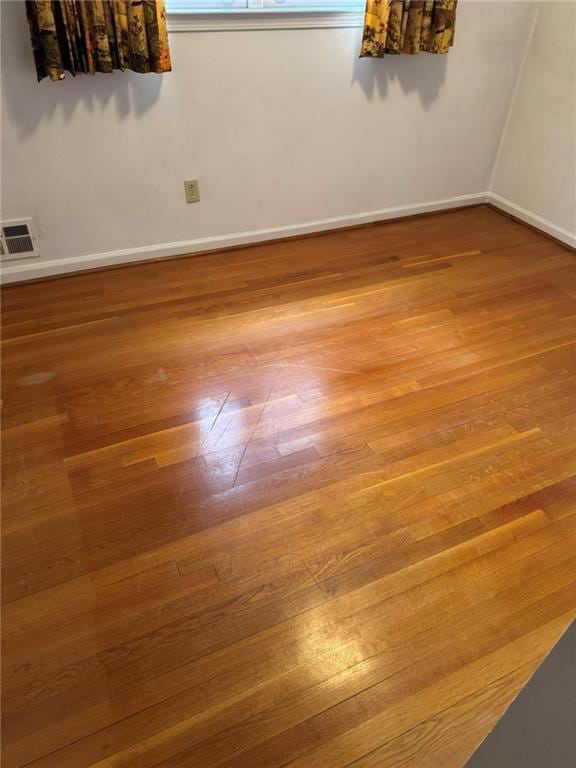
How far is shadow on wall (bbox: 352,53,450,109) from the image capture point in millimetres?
2598

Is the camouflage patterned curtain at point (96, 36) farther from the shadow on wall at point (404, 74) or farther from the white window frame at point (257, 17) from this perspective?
the shadow on wall at point (404, 74)

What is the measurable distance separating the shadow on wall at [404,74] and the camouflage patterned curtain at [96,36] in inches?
39.9

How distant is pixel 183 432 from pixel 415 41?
7.01 feet

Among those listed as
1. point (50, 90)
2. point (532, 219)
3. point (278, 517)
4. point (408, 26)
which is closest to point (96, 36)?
point (50, 90)

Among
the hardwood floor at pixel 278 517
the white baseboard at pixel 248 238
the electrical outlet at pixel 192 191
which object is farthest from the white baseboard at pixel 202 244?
the electrical outlet at pixel 192 191

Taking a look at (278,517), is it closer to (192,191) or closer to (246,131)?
(192,191)

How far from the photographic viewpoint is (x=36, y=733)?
111cm

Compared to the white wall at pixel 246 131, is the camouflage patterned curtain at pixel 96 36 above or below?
above

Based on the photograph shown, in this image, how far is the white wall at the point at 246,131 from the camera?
2.21 meters

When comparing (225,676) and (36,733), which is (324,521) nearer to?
(225,676)

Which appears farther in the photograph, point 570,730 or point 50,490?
point 50,490

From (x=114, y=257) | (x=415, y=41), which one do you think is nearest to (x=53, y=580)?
(x=114, y=257)

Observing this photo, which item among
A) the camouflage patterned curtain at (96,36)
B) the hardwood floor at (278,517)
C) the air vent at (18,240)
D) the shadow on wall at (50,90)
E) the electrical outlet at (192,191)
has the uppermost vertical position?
the camouflage patterned curtain at (96,36)

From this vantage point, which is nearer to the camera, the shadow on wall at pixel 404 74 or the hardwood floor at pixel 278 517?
the hardwood floor at pixel 278 517
